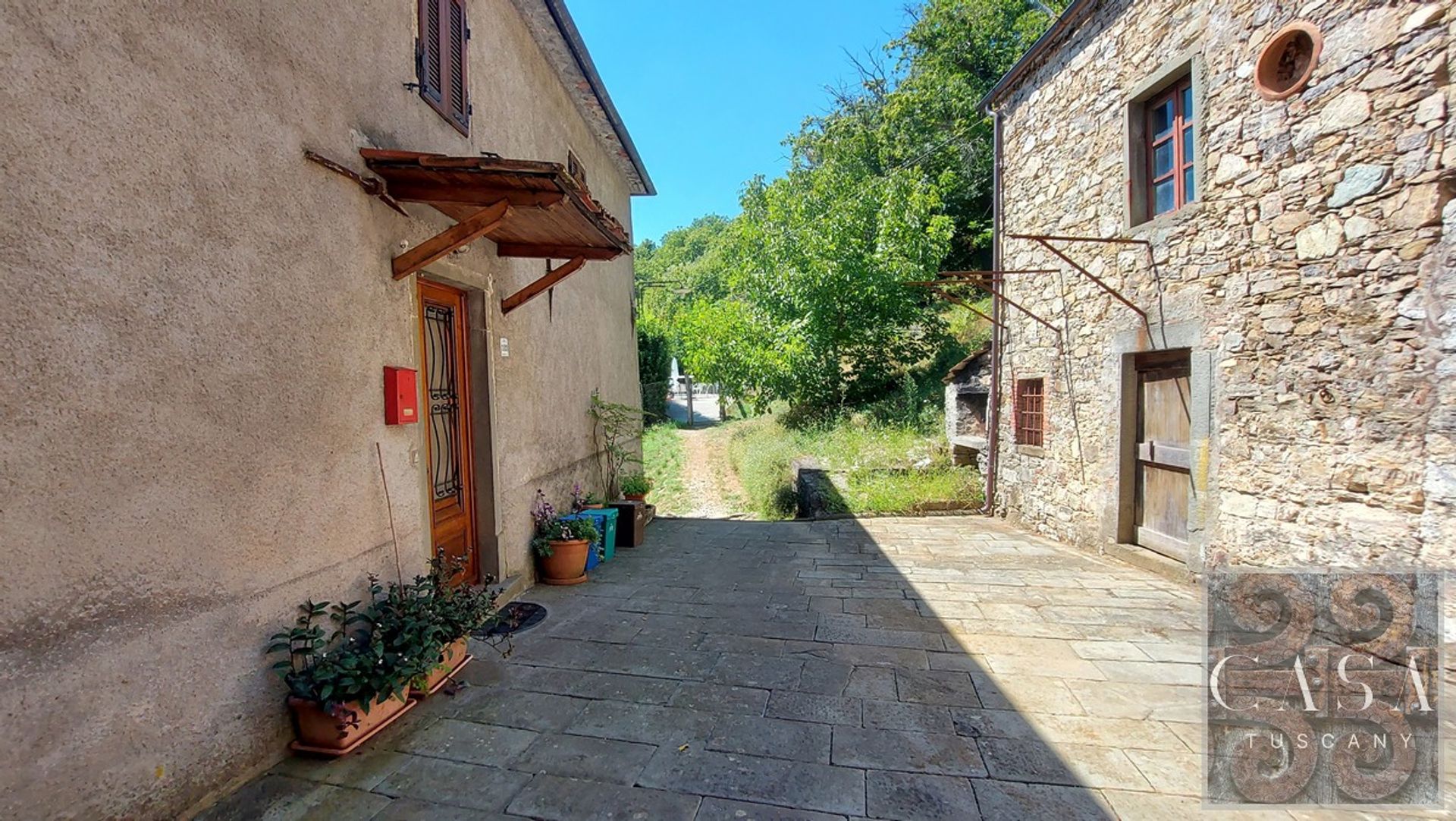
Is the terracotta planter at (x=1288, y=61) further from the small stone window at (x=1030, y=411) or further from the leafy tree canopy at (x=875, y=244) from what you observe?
the leafy tree canopy at (x=875, y=244)

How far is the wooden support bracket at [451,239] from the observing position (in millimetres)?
2998

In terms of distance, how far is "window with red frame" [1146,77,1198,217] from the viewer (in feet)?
15.4

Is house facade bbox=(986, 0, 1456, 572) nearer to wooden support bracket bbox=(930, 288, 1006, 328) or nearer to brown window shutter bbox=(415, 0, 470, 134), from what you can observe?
wooden support bracket bbox=(930, 288, 1006, 328)

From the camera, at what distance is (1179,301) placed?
4562 mm

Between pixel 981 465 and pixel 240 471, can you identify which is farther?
pixel 981 465

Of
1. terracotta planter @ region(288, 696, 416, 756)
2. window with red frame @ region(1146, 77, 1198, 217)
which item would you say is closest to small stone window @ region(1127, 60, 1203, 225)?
window with red frame @ region(1146, 77, 1198, 217)

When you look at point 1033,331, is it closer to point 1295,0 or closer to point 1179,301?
point 1179,301

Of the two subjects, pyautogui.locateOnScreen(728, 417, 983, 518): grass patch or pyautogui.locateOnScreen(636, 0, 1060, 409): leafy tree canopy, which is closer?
pyautogui.locateOnScreen(728, 417, 983, 518): grass patch

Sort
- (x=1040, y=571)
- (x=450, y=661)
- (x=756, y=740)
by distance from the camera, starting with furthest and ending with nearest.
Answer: (x=1040, y=571), (x=450, y=661), (x=756, y=740)

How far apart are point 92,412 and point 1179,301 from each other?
20.6 ft

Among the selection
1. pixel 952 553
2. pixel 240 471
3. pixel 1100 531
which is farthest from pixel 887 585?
pixel 240 471

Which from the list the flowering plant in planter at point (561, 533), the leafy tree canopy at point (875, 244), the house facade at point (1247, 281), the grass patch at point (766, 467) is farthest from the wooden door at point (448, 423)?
the leafy tree canopy at point (875, 244)

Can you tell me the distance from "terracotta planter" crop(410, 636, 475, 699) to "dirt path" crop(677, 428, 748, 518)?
20.3 ft

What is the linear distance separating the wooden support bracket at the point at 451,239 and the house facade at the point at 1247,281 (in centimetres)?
482
